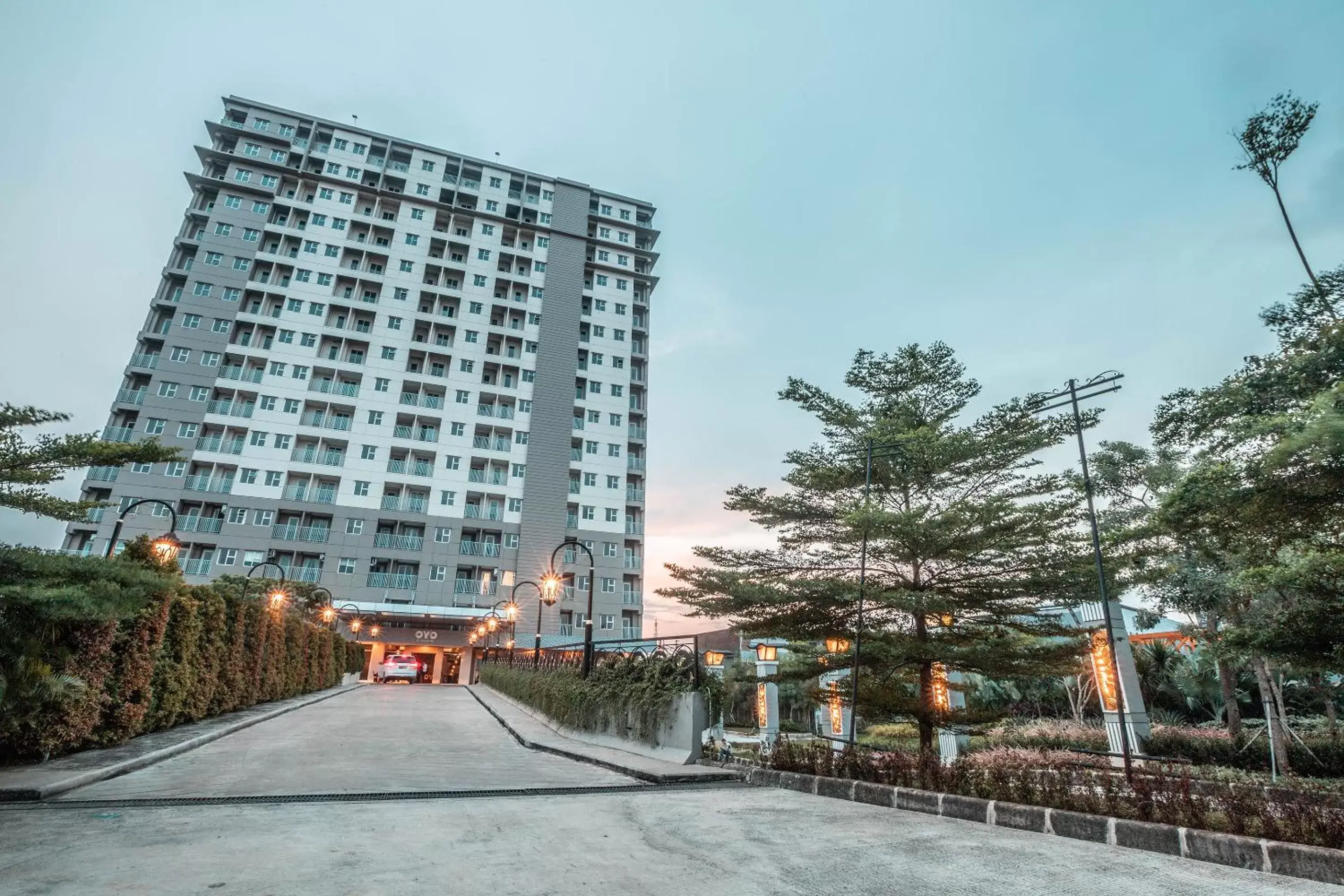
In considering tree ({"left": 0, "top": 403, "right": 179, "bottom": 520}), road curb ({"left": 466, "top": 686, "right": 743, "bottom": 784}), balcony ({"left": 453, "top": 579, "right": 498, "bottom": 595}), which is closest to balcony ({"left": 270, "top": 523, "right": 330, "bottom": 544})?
balcony ({"left": 453, "top": 579, "right": 498, "bottom": 595})

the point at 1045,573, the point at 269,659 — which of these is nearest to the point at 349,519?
the point at 269,659

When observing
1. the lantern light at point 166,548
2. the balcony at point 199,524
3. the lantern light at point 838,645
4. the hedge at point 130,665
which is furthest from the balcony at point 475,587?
the lantern light at point 838,645

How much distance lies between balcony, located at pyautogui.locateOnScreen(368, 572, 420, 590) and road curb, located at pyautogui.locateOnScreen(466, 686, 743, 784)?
31581mm

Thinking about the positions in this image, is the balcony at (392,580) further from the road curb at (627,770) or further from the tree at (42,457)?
the tree at (42,457)

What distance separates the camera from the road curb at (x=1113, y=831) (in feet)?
11.7

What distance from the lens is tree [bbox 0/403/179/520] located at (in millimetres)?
5535

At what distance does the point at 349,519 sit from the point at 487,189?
98.7 ft

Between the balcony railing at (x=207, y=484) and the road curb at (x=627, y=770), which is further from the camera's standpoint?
the balcony railing at (x=207, y=484)

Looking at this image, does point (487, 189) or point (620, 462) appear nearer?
point (620, 462)

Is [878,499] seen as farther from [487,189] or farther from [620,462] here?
[487,189]

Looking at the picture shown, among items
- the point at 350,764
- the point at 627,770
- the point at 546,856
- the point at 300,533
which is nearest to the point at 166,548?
the point at 350,764

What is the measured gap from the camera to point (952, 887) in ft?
10.7

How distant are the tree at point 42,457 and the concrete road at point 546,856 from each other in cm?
289

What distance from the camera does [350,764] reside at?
742cm
